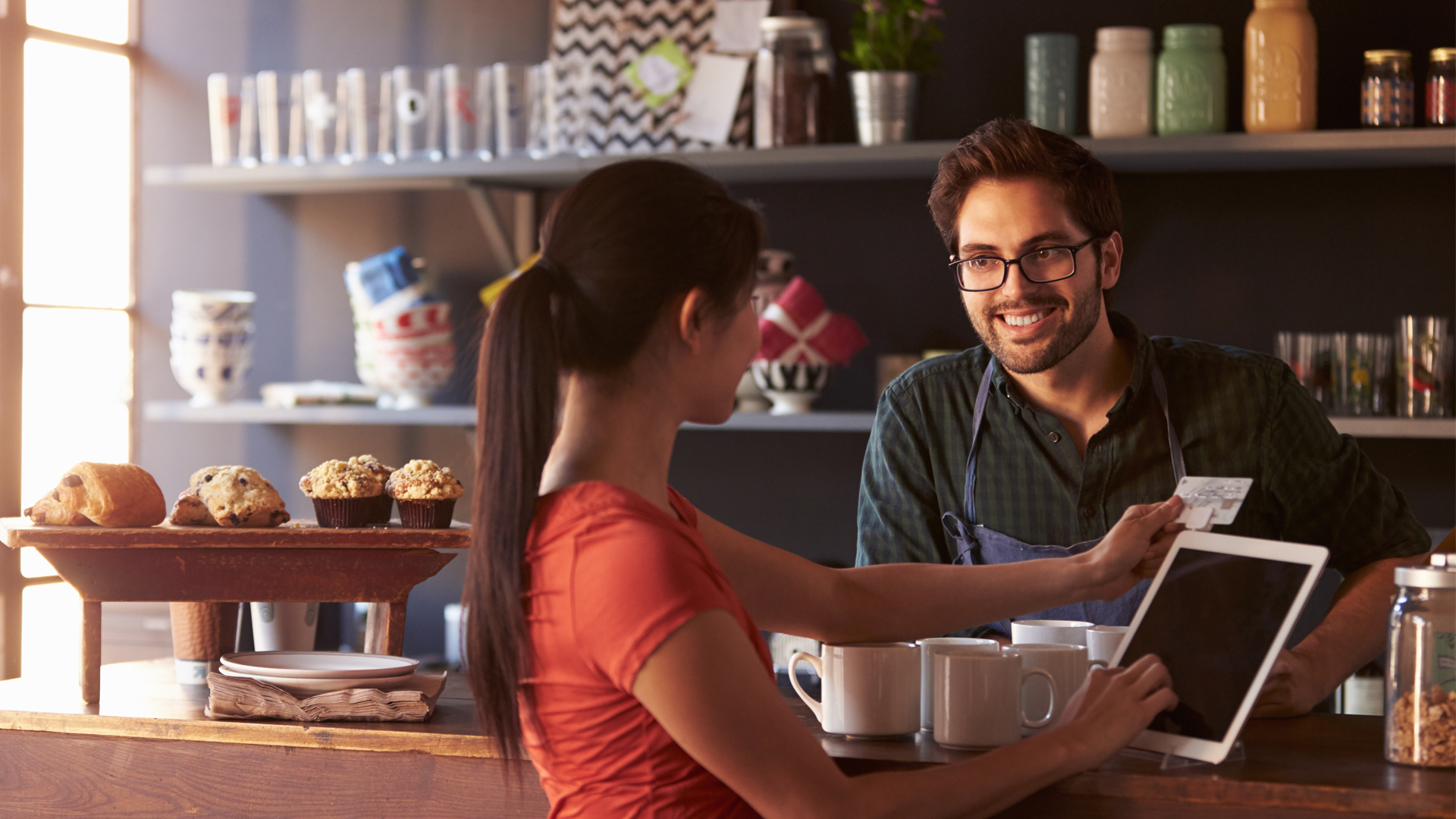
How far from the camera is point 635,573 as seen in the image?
96 centimetres

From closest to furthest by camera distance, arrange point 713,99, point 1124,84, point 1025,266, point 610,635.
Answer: point 610,635, point 1025,266, point 1124,84, point 713,99

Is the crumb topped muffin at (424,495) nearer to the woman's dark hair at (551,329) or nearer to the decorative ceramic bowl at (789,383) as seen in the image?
the woman's dark hair at (551,329)

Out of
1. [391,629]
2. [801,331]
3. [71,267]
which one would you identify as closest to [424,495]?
[391,629]

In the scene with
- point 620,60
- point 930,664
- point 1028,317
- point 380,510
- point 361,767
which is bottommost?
point 361,767

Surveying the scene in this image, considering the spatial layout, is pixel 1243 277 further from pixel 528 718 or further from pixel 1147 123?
pixel 528 718

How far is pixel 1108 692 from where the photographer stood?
1.12 m

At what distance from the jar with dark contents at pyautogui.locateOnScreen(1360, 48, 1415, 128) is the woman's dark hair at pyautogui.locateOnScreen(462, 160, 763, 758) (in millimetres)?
1757

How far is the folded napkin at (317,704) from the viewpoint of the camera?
134cm

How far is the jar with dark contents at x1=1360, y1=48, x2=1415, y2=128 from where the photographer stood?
236 cm

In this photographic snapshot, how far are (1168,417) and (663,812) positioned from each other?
1.06 meters

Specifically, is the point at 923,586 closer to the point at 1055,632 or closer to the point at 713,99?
the point at 1055,632

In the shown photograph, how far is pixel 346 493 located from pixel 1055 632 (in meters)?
0.76

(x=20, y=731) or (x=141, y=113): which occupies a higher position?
(x=141, y=113)

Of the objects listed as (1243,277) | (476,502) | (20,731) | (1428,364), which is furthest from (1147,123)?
(20,731)
